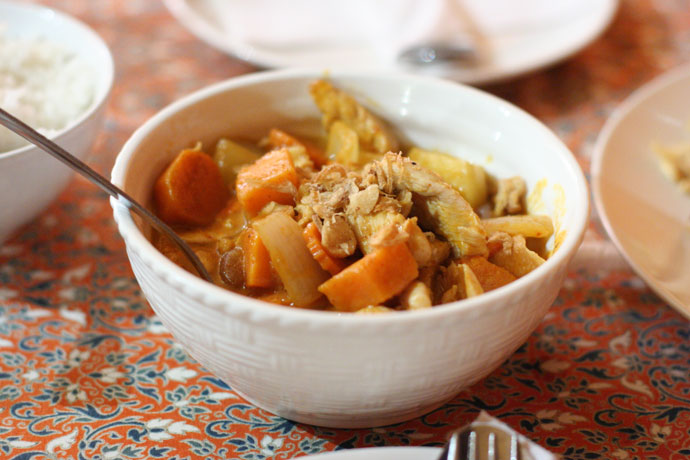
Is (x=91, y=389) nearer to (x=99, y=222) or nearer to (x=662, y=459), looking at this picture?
(x=99, y=222)

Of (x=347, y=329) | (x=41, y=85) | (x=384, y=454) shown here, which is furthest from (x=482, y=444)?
(x=41, y=85)

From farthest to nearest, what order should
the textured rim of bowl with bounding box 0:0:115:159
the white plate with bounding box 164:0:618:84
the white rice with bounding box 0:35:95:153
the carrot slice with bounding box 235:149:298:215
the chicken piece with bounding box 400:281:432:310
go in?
1. the white plate with bounding box 164:0:618:84
2. the white rice with bounding box 0:35:95:153
3. the textured rim of bowl with bounding box 0:0:115:159
4. the carrot slice with bounding box 235:149:298:215
5. the chicken piece with bounding box 400:281:432:310

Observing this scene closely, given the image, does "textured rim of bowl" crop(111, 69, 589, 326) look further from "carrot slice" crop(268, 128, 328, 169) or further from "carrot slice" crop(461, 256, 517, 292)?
"carrot slice" crop(268, 128, 328, 169)

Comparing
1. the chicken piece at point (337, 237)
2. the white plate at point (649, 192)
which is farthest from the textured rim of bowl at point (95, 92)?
the white plate at point (649, 192)

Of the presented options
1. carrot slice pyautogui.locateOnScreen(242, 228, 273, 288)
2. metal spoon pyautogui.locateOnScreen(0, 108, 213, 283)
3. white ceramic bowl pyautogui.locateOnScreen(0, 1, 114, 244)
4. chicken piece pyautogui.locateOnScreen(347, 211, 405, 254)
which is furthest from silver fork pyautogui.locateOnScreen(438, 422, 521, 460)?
white ceramic bowl pyautogui.locateOnScreen(0, 1, 114, 244)

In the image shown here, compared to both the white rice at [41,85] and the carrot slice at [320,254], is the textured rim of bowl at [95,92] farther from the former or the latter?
the carrot slice at [320,254]

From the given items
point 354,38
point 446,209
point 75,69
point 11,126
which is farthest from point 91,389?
point 354,38

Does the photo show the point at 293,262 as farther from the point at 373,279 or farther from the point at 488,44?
the point at 488,44
